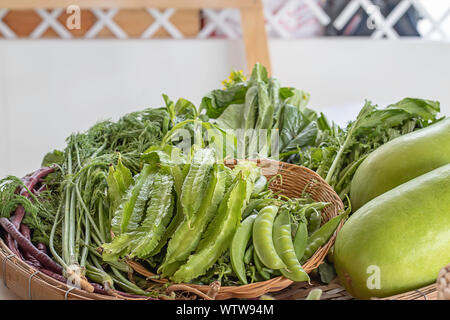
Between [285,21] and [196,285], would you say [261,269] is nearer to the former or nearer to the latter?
[196,285]

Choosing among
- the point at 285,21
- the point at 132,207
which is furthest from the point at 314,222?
the point at 285,21

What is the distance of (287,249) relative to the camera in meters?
0.65

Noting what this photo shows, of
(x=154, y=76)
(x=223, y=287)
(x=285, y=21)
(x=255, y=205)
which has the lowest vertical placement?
(x=223, y=287)

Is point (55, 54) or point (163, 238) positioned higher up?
point (55, 54)

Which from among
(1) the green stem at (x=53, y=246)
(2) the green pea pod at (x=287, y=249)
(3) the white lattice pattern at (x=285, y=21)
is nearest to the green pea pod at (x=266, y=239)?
(2) the green pea pod at (x=287, y=249)

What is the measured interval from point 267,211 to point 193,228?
108 mm

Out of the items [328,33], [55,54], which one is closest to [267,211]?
[55,54]

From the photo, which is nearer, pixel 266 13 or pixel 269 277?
pixel 269 277

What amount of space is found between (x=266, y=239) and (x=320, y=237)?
10cm

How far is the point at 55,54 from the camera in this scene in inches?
86.4

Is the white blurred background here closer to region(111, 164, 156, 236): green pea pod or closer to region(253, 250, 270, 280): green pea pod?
region(111, 164, 156, 236): green pea pod

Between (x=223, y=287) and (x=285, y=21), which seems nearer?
(x=223, y=287)

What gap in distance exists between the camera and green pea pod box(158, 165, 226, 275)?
0.65 metres
